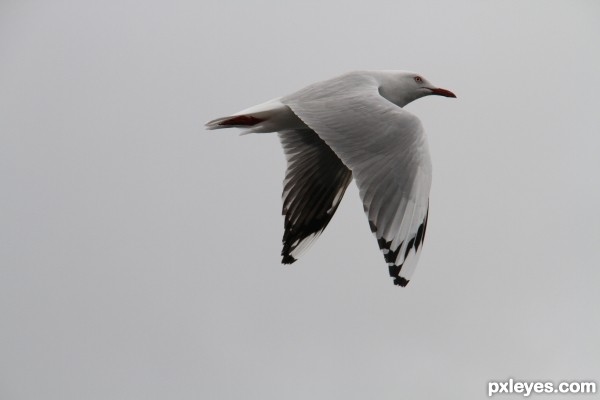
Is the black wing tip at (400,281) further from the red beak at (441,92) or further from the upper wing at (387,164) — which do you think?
the red beak at (441,92)

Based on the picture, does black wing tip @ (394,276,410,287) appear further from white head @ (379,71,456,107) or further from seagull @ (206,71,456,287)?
white head @ (379,71,456,107)

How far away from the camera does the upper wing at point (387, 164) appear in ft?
27.6

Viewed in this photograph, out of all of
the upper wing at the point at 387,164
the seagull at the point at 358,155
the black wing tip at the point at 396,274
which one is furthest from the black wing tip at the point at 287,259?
the black wing tip at the point at 396,274

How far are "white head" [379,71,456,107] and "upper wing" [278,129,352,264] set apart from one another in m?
0.68

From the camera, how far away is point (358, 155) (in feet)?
28.5

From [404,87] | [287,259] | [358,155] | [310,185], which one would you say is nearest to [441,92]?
[404,87]

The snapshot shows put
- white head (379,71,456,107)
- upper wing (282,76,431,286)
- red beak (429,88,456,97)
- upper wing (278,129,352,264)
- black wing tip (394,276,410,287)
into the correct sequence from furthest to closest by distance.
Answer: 1. red beak (429,88,456,97)
2. upper wing (278,129,352,264)
3. white head (379,71,456,107)
4. upper wing (282,76,431,286)
5. black wing tip (394,276,410,287)

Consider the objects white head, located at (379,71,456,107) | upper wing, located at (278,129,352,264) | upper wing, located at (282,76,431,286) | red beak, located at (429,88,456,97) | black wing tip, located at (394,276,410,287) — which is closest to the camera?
black wing tip, located at (394,276,410,287)

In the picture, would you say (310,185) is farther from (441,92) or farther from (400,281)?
(400,281)

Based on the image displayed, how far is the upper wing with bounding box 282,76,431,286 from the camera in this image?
27.6ft

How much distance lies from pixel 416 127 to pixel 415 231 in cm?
75

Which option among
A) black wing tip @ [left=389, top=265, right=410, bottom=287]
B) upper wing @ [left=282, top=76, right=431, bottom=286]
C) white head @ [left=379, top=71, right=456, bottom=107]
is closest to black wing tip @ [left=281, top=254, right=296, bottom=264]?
white head @ [left=379, top=71, right=456, bottom=107]

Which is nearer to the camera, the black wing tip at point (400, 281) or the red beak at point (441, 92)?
the black wing tip at point (400, 281)

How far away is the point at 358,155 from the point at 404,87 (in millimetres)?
1976
